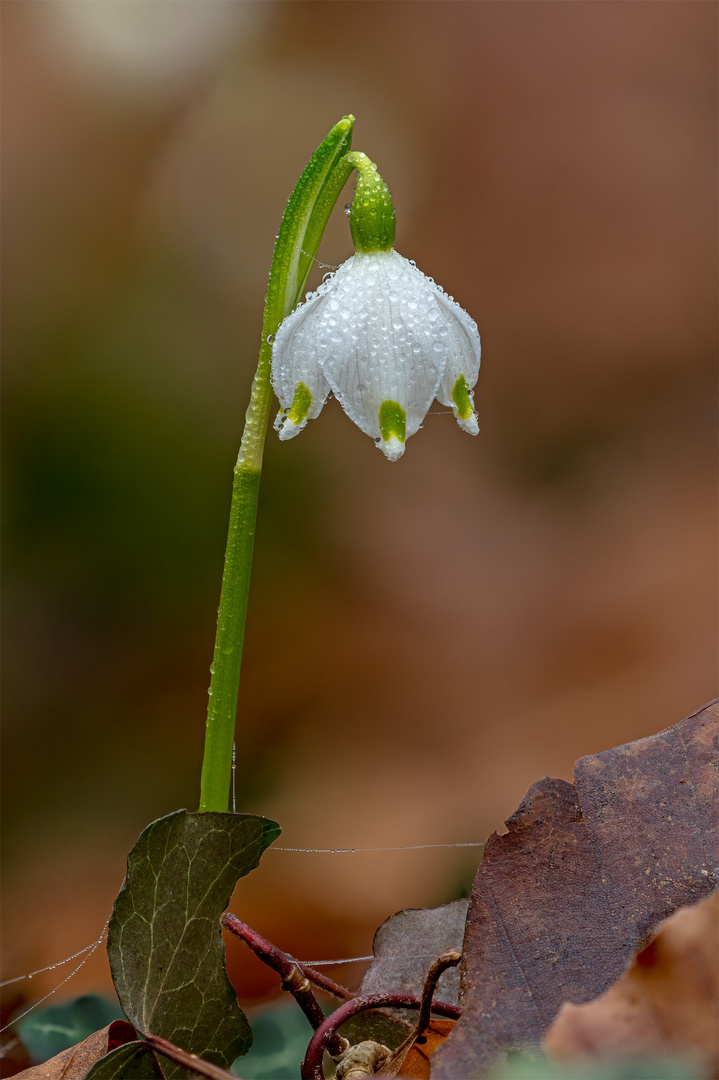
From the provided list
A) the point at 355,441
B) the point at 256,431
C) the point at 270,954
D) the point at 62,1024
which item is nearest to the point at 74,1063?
the point at 270,954

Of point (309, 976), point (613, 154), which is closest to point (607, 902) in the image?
point (309, 976)

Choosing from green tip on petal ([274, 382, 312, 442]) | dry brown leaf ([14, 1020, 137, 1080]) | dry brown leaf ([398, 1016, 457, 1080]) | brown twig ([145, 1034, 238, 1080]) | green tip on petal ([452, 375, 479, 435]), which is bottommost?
dry brown leaf ([398, 1016, 457, 1080])

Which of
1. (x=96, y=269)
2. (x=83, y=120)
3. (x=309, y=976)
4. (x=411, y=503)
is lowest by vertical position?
(x=309, y=976)

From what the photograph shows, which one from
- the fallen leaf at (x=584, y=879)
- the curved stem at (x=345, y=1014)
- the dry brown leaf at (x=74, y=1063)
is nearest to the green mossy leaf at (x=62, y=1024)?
the dry brown leaf at (x=74, y=1063)

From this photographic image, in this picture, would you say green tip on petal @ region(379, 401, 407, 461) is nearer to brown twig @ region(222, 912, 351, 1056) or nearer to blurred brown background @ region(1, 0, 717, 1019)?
brown twig @ region(222, 912, 351, 1056)

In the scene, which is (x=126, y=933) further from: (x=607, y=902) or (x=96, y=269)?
(x=96, y=269)

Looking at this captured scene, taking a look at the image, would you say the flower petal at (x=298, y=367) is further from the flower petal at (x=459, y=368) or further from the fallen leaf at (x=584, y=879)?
the fallen leaf at (x=584, y=879)

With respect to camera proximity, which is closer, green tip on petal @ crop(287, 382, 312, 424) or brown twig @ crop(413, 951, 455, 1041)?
brown twig @ crop(413, 951, 455, 1041)

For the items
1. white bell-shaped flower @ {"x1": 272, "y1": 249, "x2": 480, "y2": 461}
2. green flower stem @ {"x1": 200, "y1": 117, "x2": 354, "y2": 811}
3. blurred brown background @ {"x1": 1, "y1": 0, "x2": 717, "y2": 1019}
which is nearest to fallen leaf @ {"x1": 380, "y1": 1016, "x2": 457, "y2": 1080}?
green flower stem @ {"x1": 200, "y1": 117, "x2": 354, "y2": 811}
